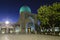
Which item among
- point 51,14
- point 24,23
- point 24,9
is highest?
point 24,9

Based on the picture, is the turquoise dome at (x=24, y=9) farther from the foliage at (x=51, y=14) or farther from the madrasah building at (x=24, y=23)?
the foliage at (x=51, y=14)

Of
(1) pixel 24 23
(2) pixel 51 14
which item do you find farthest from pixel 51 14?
(1) pixel 24 23

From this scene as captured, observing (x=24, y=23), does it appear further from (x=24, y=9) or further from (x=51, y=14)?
(x=51, y=14)

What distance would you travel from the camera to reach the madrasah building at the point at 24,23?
75.3 m

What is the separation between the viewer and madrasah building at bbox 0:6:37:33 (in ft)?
247

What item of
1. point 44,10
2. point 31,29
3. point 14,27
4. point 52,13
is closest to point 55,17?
point 52,13

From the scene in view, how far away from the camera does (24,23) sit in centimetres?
7625

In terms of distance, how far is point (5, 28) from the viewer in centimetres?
7988

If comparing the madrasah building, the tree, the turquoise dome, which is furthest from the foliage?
the turquoise dome

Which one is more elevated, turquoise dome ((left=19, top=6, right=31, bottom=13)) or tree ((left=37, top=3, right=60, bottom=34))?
turquoise dome ((left=19, top=6, right=31, bottom=13))

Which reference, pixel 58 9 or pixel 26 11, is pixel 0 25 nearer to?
pixel 26 11

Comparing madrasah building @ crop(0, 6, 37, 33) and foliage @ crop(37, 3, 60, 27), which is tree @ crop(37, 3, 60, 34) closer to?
foliage @ crop(37, 3, 60, 27)

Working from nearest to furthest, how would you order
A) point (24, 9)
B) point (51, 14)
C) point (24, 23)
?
point (51, 14)
point (24, 23)
point (24, 9)

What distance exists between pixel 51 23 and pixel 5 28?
41.8 m
